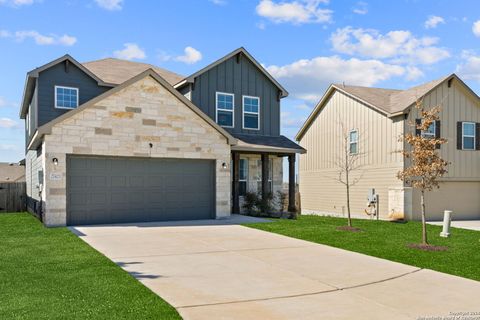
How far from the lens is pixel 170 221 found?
16750mm

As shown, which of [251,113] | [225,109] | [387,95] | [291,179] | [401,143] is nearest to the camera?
[291,179]

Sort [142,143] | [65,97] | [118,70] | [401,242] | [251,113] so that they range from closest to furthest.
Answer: [401,242]
[142,143]
[65,97]
[251,113]
[118,70]

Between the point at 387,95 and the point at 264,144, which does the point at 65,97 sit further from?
the point at 387,95

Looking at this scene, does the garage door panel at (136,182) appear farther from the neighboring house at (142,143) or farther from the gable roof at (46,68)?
the gable roof at (46,68)

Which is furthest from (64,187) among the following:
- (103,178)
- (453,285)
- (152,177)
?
(453,285)

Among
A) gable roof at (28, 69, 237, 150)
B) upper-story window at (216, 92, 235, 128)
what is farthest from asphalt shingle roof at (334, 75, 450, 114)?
gable roof at (28, 69, 237, 150)

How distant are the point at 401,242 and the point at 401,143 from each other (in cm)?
946

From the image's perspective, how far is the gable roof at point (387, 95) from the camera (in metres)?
21.5

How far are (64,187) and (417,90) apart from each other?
698 inches

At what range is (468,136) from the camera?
22.8m

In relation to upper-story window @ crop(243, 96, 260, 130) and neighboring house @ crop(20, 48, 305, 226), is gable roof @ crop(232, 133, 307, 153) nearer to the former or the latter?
neighboring house @ crop(20, 48, 305, 226)

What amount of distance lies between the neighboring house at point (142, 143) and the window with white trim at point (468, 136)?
30.7 ft

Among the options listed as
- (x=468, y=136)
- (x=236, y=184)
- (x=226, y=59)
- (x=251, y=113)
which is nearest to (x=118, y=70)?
(x=226, y=59)

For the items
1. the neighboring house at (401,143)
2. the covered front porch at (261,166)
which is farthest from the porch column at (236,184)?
the neighboring house at (401,143)
